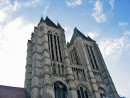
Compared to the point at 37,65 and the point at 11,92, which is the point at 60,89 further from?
the point at 11,92

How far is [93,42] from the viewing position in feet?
136

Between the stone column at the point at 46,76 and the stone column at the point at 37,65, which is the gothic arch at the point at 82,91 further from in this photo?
the stone column at the point at 37,65

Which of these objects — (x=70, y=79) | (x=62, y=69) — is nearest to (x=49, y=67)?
(x=62, y=69)

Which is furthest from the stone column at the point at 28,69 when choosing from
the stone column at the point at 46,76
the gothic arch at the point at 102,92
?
the gothic arch at the point at 102,92

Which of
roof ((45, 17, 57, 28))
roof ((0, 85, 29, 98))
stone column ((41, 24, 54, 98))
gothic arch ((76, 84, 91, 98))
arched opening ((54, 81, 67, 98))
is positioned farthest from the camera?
roof ((45, 17, 57, 28))

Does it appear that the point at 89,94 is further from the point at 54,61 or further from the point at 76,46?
the point at 76,46

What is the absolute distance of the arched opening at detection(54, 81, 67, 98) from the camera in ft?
88.5

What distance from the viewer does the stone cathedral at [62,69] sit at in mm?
27125

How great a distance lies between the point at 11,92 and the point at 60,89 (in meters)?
7.78

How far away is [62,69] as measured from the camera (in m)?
30.4

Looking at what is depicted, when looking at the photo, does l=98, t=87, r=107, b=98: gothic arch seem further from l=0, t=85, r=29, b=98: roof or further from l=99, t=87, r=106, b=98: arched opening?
l=0, t=85, r=29, b=98: roof

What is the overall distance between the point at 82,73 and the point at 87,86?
2.88 metres

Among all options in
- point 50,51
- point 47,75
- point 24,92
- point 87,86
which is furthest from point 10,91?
point 87,86

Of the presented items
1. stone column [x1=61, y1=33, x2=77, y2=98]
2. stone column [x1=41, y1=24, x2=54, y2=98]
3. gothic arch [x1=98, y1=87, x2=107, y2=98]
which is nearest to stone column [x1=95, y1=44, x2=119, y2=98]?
gothic arch [x1=98, y1=87, x2=107, y2=98]
